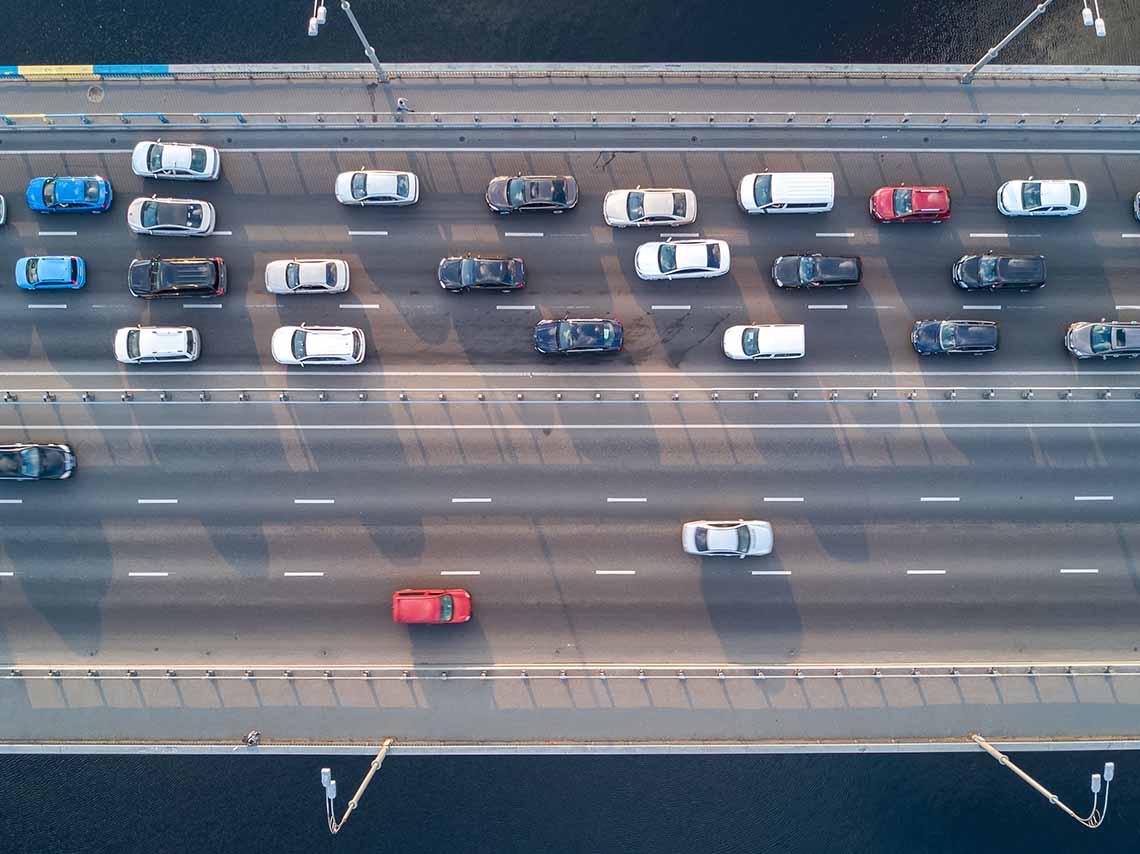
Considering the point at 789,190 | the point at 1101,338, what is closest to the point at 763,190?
the point at 789,190

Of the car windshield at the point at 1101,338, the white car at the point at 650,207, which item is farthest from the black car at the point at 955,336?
the white car at the point at 650,207

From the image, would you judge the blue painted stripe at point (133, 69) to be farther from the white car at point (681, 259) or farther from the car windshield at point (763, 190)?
the car windshield at point (763, 190)

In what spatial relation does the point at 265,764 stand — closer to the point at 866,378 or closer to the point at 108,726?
the point at 108,726

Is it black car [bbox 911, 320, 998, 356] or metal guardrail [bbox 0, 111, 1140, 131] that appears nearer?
black car [bbox 911, 320, 998, 356]

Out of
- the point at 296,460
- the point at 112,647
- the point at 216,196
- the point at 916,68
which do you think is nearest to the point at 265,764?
the point at 112,647

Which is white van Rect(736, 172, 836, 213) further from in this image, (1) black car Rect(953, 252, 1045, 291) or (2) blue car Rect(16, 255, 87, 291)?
(2) blue car Rect(16, 255, 87, 291)

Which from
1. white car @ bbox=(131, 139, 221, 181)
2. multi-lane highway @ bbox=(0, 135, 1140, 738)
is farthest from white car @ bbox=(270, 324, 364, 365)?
white car @ bbox=(131, 139, 221, 181)

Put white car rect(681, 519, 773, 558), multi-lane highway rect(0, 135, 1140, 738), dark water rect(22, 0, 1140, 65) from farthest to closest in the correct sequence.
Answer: dark water rect(22, 0, 1140, 65) → multi-lane highway rect(0, 135, 1140, 738) → white car rect(681, 519, 773, 558)
